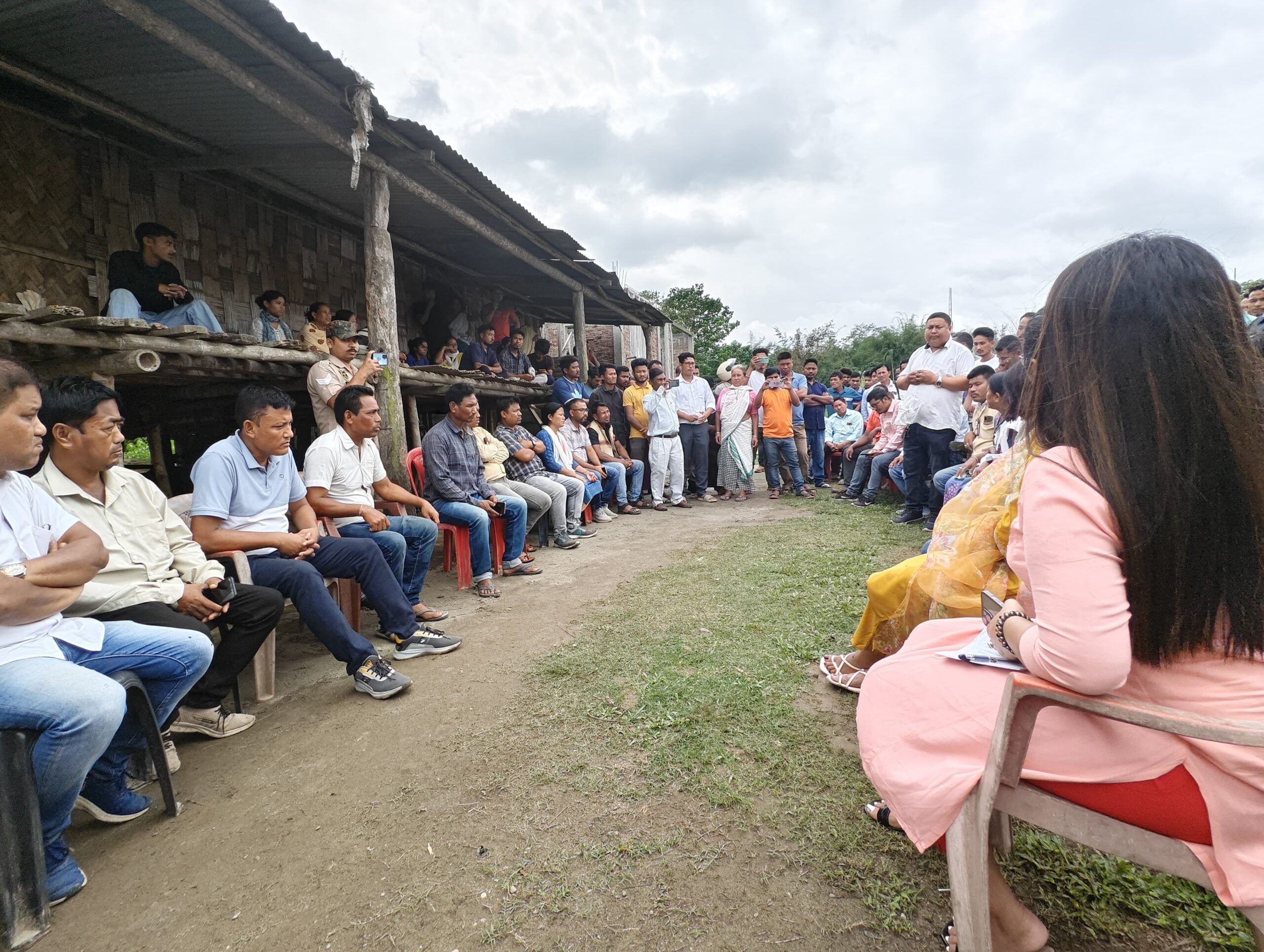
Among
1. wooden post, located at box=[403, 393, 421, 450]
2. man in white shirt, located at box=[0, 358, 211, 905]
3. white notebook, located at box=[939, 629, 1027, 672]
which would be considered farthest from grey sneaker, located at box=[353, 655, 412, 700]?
wooden post, located at box=[403, 393, 421, 450]

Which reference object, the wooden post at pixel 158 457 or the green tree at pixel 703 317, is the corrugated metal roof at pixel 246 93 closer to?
the wooden post at pixel 158 457

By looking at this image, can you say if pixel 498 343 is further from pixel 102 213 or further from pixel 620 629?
pixel 620 629

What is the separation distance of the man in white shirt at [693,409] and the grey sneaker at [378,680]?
5.65 m

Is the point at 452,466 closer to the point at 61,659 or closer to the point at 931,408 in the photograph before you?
the point at 61,659

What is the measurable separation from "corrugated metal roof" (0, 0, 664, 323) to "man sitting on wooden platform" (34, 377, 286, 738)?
2405 millimetres

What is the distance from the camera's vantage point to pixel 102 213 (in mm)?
5281

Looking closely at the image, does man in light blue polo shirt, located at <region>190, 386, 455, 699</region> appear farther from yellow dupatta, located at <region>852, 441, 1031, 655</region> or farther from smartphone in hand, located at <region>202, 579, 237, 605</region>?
yellow dupatta, located at <region>852, 441, 1031, 655</region>

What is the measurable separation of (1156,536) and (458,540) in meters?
4.24

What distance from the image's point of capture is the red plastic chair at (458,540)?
4.68m

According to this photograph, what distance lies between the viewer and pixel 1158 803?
1090 millimetres

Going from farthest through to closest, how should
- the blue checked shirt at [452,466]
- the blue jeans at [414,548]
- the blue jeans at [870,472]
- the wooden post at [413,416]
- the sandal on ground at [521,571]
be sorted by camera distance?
1. the blue jeans at [870,472]
2. the wooden post at [413,416]
3. the sandal on ground at [521,571]
4. the blue checked shirt at [452,466]
5. the blue jeans at [414,548]

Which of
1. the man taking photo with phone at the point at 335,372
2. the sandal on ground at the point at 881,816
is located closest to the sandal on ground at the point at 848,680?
the sandal on ground at the point at 881,816

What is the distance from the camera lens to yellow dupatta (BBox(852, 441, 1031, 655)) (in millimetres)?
2014

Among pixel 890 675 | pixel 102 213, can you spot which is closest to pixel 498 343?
pixel 102 213
